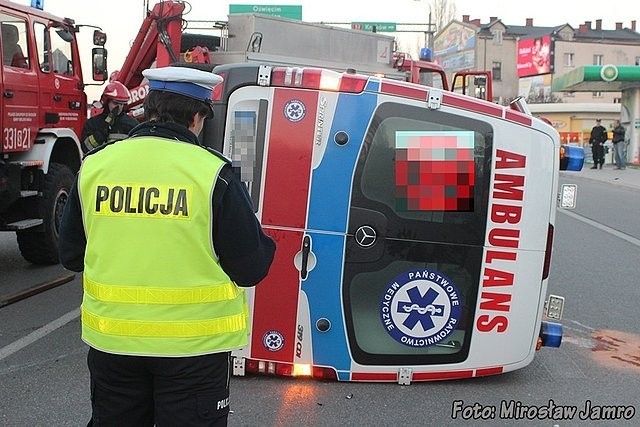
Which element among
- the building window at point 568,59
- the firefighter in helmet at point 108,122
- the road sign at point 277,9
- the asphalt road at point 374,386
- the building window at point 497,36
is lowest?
the asphalt road at point 374,386

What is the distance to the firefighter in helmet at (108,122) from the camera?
28.2ft

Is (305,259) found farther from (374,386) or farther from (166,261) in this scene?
(166,261)

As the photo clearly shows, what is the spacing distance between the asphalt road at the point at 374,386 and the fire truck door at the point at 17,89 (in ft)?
5.57

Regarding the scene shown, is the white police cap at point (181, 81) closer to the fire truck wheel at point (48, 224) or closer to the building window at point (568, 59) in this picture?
the fire truck wheel at point (48, 224)

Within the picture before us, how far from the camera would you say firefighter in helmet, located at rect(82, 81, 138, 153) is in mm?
8586

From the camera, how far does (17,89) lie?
7.49 metres

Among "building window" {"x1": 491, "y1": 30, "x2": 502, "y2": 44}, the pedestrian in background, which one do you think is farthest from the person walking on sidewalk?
"building window" {"x1": 491, "y1": 30, "x2": 502, "y2": 44}

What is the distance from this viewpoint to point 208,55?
930 centimetres

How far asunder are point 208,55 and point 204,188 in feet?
24.3

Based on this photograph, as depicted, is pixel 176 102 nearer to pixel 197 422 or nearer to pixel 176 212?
pixel 176 212

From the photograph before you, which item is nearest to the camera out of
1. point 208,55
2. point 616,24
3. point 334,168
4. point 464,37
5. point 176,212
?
point 176,212

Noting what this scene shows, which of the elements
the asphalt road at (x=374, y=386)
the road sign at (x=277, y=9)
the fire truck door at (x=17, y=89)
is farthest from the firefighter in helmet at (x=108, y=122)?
the road sign at (x=277, y=9)

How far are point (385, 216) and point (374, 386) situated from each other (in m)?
1.05

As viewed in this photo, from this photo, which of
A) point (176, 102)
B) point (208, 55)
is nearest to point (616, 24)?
point (208, 55)
